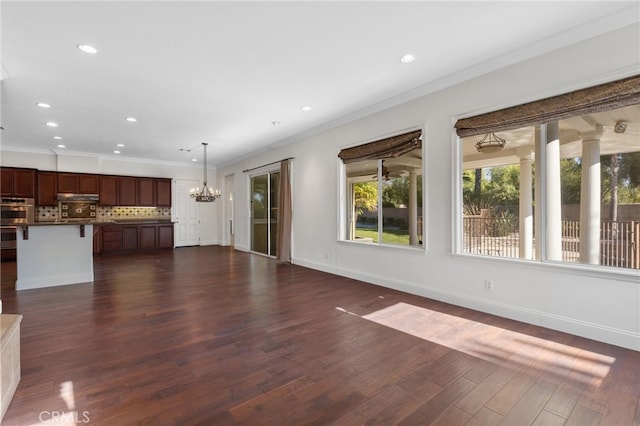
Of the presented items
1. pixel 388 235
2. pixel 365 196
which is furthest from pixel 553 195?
pixel 365 196

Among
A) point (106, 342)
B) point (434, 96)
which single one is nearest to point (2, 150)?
point (106, 342)

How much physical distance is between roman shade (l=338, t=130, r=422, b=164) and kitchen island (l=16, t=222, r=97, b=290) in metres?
4.69

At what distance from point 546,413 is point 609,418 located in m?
0.34

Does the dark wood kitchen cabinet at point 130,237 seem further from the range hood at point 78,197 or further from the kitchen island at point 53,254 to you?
the kitchen island at point 53,254

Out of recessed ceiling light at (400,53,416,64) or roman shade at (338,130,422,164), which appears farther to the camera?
roman shade at (338,130,422,164)

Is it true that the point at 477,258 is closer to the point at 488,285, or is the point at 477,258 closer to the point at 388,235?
the point at 488,285

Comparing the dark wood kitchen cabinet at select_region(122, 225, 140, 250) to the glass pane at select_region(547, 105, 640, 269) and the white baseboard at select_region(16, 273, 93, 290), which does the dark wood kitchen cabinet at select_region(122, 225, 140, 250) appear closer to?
the white baseboard at select_region(16, 273, 93, 290)

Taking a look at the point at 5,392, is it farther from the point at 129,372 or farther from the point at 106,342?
the point at 106,342

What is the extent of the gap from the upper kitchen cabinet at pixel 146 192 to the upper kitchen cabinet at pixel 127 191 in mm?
107

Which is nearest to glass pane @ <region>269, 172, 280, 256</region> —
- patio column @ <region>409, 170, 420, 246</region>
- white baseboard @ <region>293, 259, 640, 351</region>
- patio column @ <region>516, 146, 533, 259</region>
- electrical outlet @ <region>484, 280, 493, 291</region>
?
white baseboard @ <region>293, 259, 640, 351</region>

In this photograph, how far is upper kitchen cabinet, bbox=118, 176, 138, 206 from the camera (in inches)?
354

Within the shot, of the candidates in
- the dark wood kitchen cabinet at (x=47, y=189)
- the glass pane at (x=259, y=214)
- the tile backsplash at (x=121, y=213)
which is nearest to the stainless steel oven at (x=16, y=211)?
the dark wood kitchen cabinet at (x=47, y=189)

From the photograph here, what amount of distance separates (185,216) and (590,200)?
10288 mm

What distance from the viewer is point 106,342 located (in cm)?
278
